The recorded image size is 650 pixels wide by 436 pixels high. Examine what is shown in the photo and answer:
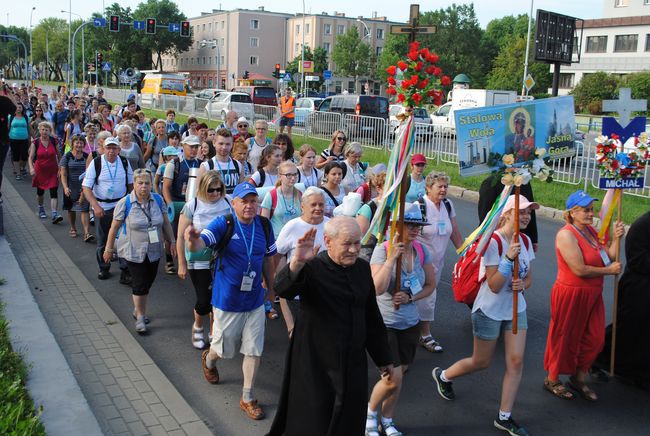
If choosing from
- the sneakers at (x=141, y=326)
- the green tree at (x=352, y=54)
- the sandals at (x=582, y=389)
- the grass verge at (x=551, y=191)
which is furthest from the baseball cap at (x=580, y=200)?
the green tree at (x=352, y=54)

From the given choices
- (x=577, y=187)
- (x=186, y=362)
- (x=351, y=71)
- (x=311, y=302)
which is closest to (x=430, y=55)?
(x=311, y=302)

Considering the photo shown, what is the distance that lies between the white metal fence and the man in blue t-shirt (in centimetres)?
1130

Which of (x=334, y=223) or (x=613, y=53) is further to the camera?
(x=613, y=53)

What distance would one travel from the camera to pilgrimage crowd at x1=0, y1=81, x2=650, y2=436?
3768mm

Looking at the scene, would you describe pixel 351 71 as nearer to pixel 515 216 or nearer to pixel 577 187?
pixel 577 187

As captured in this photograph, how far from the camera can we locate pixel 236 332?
5215mm

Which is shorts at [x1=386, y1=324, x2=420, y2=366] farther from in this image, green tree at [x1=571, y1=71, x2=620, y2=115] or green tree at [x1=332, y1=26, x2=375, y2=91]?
green tree at [x1=332, y1=26, x2=375, y2=91]

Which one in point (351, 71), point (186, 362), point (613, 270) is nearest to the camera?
point (613, 270)

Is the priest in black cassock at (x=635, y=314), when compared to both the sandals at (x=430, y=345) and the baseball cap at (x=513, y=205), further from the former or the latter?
the sandals at (x=430, y=345)

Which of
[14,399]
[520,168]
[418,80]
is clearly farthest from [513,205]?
[14,399]

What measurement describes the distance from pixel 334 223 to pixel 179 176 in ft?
17.1

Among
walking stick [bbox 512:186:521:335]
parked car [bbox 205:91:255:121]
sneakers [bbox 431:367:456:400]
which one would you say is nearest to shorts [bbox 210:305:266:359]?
sneakers [bbox 431:367:456:400]

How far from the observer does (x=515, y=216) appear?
4750 millimetres

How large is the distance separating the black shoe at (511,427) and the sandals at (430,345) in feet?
5.11
